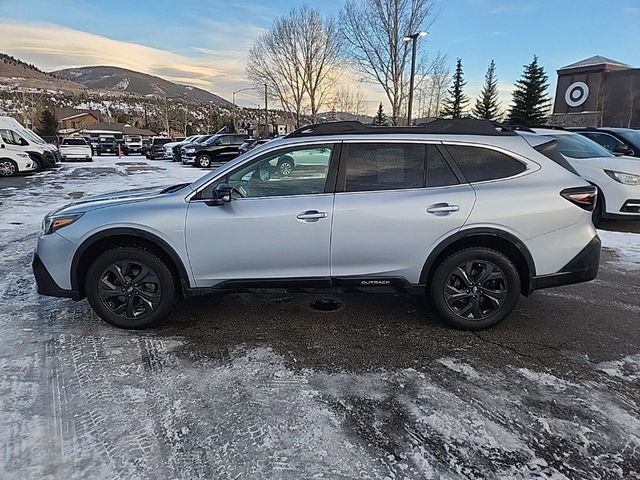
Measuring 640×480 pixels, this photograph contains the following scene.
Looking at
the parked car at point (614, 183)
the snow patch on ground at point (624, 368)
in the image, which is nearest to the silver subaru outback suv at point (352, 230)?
the snow patch on ground at point (624, 368)

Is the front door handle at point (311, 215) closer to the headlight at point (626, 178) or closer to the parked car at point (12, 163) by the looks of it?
the headlight at point (626, 178)

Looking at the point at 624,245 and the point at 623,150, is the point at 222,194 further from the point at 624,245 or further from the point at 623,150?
the point at 623,150

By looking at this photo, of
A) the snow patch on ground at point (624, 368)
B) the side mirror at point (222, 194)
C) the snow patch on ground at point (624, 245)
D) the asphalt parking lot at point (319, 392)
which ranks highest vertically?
the side mirror at point (222, 194)

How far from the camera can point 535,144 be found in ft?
13.4

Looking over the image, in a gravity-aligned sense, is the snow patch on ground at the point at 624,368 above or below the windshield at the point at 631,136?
below

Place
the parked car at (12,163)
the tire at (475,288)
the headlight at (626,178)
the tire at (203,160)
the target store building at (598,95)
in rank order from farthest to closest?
the target store building at (598,95), the tire at (203,160), the parked car at (12,163), the headlight at (626,178), the tire at (475,288)

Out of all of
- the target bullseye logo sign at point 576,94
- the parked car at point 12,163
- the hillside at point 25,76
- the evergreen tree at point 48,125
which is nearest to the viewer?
the parked car at point 12,163

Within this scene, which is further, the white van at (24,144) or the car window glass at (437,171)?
the white van at (24,144)

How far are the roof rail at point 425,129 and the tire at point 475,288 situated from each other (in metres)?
1.03

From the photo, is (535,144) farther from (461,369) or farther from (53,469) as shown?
(53,469)

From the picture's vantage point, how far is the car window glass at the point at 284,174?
3.91 m

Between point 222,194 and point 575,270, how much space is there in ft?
9.76

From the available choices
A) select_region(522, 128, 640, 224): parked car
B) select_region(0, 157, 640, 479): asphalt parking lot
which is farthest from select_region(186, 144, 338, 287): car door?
select_region(522, 128, 640, 224): parked car

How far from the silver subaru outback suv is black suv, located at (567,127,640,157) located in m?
7.16
